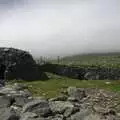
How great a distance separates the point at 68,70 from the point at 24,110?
3271 inches

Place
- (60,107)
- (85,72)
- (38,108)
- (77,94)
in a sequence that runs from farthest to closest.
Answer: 1. (85,72)
2. (77,94)
3. (60,107)
4. (38,108)

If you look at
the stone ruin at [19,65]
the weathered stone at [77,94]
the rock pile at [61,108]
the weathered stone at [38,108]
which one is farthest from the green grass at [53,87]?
the stone ruin at [19,65]

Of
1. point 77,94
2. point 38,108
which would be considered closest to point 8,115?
point 38,108

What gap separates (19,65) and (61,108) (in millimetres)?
53612

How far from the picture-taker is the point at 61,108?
35875mm

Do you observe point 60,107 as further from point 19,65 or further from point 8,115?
point 19,65

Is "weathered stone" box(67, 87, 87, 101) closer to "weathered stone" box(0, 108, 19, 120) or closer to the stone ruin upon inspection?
"weathered stone" box(0, 108, 19, 120)

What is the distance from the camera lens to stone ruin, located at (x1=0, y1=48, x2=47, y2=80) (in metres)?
87.1

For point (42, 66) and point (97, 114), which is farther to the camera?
point (42, 66)

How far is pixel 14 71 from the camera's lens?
8719 cm

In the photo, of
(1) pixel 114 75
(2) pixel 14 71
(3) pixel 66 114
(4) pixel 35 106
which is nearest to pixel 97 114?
(3) pixel 66 114

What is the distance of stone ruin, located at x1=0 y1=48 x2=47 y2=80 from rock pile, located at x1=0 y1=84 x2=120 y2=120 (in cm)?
4444

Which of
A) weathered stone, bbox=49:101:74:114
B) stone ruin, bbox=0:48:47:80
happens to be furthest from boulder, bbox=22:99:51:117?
stone ruin, bbox=0:48:47:80

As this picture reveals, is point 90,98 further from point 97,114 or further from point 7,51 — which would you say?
point 7,51
